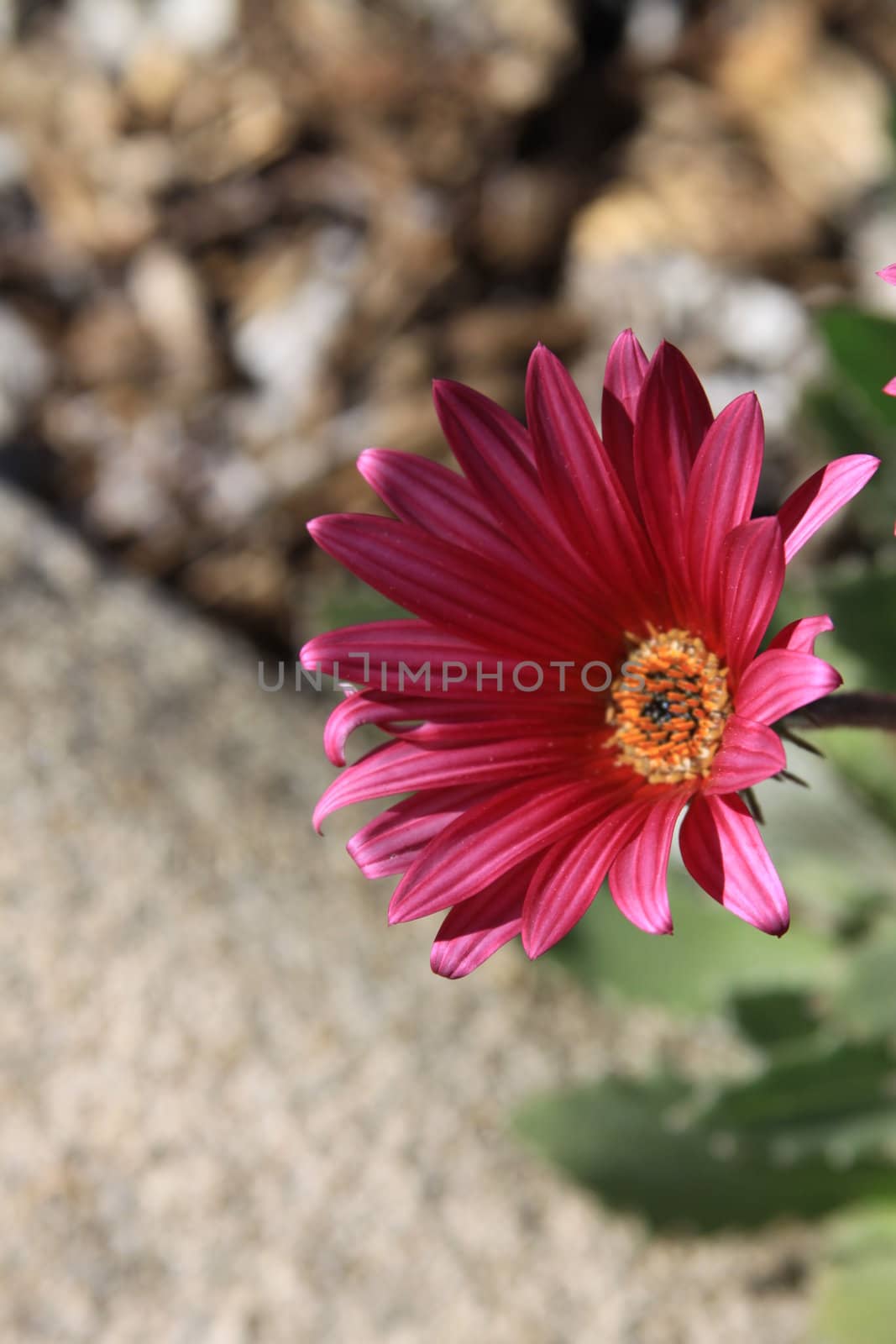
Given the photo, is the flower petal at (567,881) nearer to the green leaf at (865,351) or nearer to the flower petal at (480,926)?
the flower petal at (480,926)

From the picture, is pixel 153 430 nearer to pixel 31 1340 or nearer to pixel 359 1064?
pixel 359 1064

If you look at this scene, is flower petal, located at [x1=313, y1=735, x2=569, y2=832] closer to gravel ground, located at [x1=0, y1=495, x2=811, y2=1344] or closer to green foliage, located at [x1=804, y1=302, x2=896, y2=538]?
green foliage, located at [x1=804, y1=302, x2=896, y2=538]

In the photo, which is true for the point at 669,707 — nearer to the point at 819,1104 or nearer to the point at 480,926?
the point at 480,926

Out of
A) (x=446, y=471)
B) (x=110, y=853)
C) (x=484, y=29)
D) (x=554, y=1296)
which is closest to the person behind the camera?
(x=446, y=471)

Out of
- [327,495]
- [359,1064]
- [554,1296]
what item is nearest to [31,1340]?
[359,1064]

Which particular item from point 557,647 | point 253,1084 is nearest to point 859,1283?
point 253,1084

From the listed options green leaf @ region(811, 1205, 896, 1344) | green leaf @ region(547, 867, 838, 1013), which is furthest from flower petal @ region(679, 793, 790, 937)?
green leaf @ region(811, 1205, 896, 1344)
